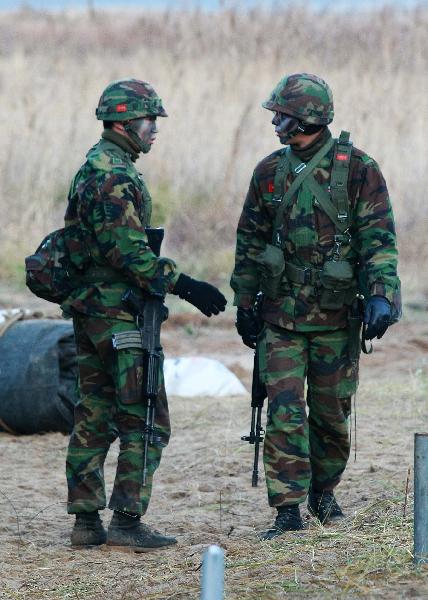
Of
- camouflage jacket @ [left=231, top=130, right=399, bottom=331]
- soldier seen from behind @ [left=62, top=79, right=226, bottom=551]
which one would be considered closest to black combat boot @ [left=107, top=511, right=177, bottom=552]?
soldier seen from behind @ [left=62, top=79, right=226, bottom=551]

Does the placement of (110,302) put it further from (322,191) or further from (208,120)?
(208,120)

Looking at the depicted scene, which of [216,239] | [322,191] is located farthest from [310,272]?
[216,239]

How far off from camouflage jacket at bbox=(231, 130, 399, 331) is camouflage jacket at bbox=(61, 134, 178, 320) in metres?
0.52

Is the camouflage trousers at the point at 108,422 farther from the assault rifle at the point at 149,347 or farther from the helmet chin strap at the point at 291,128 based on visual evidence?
the helmet chin strap at the point at 291,128

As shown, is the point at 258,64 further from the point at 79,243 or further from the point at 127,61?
the point at 79,243

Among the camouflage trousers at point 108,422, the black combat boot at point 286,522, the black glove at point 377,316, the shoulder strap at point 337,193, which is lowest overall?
the black combat boot at point 286,522

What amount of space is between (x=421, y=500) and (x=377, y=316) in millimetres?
1133

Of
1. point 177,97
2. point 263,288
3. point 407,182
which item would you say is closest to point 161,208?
point 177,97

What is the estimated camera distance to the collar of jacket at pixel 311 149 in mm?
5355

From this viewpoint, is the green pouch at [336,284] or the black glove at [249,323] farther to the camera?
the black glove at [249,323]

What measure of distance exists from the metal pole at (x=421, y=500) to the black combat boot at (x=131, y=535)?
1.47 metres

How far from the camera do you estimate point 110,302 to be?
518 cm

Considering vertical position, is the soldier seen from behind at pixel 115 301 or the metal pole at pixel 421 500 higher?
the soldier seen from behind at pixel 115 301

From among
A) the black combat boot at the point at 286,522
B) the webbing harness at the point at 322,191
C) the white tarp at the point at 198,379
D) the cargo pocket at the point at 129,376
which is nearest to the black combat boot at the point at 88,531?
the cargo pocket at the point at 129,376
